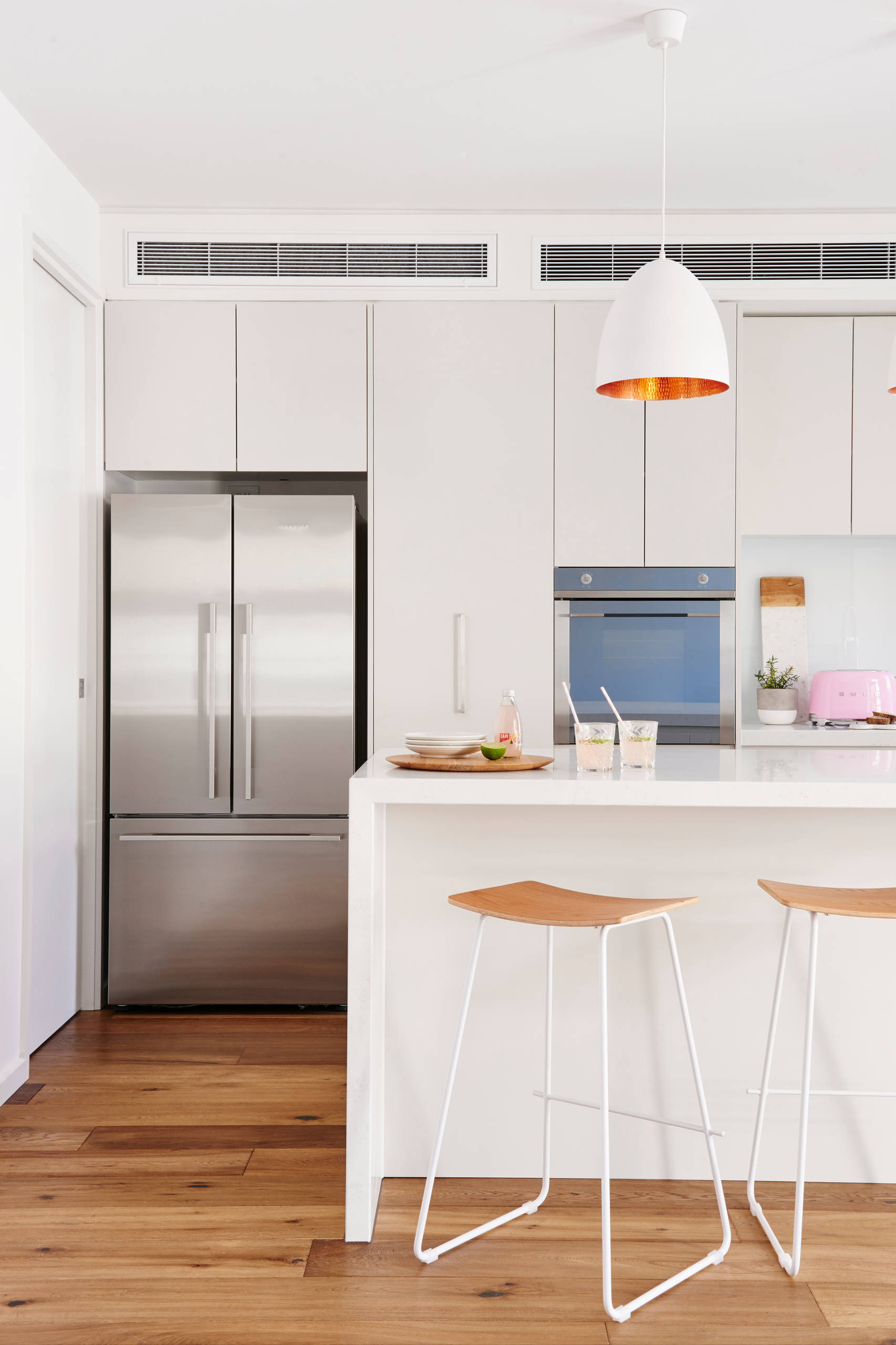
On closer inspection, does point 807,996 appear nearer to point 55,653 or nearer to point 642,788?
point 642,788

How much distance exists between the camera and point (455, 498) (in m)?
3.52

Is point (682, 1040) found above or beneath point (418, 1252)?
above

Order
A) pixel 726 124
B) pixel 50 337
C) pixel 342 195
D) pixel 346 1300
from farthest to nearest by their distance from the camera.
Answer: pixel 342 195, pixel 50 337, pixel 726 124, pixel 346 1300

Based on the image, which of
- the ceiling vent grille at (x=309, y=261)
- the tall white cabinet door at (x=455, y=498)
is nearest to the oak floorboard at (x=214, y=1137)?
the tall white cabinet door at (x=455, y=498)

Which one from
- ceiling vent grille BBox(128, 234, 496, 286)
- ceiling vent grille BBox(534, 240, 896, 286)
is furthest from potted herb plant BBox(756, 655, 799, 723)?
ceiling vent grille BBox(128, 234, 496, 286)

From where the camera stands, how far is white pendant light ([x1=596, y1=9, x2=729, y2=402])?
6.59ft

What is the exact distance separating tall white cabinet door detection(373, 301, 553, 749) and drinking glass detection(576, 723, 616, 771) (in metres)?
1.43

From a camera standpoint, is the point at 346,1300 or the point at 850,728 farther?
the point at 850,728

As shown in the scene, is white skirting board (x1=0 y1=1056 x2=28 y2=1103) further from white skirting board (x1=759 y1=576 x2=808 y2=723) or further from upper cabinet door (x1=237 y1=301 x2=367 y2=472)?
white skirting board (x1=759 y1=576 x2=808 y2=723)

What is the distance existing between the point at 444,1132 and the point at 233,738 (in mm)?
1626

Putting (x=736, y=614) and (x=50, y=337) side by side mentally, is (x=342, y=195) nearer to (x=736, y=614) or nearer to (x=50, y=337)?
(x=50, y=337)

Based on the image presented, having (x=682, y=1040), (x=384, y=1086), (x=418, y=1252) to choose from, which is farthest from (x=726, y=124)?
(x=418, y=1252)

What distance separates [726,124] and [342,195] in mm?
1279

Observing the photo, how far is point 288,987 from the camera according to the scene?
3.44 meters
